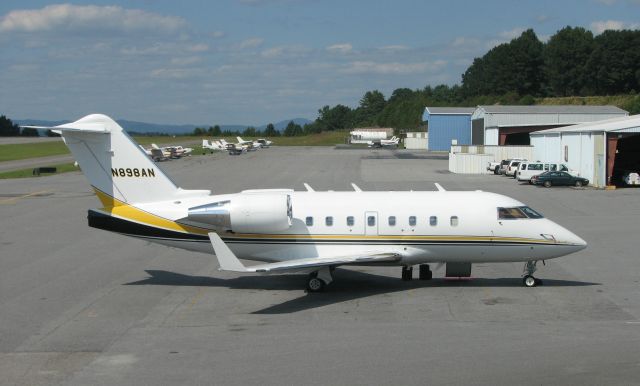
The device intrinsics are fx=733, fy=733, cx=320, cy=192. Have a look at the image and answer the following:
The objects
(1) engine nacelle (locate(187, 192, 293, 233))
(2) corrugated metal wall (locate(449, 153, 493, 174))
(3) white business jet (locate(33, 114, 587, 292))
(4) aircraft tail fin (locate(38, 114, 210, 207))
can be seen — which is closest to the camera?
(1) engine nacelle (locate(187, 192, 293, 233))

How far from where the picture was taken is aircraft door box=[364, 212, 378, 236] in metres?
21.6

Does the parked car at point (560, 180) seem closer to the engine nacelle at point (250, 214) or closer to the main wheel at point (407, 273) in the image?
the main wheel at point (407, 273)

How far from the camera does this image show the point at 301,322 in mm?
18234

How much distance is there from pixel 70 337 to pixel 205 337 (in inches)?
125

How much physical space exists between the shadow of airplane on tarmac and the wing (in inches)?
41.3

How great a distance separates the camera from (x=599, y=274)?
939 inches

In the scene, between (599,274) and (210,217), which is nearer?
(210,217)

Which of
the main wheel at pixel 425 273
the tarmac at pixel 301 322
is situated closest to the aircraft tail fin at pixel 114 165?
the tarmac at pixel 301 322

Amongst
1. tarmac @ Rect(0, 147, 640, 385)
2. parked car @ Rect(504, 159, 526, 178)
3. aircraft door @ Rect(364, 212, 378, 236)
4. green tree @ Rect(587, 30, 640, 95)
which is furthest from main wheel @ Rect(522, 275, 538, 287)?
green tree @ Rect(587, 30, 640, 95)

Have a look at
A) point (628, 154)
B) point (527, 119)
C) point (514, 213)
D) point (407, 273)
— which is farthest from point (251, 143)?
point (514, 213)

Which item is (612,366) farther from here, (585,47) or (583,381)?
(585,47)

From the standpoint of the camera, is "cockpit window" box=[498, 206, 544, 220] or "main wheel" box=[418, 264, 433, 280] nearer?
"cockpit window" box=[498, 206, 544, 220]

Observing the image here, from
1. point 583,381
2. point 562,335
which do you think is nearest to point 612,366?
point 583,381

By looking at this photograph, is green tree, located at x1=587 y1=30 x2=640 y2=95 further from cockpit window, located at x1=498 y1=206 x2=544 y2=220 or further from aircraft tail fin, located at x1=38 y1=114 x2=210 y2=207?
aircraft tail fin, located at x1=38 y1=114 x2=210 y2=207
